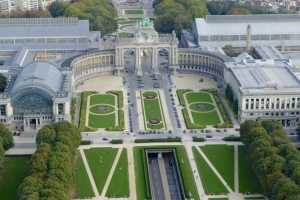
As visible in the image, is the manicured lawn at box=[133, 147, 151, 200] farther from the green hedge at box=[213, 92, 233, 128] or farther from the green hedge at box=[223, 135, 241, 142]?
the green hedge at box=[213, 92, 233, 128]

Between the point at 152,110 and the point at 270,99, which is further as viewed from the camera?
the point at 152,110

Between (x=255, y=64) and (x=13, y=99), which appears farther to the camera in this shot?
(x=255, y=64)

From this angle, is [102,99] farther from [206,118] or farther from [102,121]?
[206,118]

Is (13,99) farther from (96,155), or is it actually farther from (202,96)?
(202,96)

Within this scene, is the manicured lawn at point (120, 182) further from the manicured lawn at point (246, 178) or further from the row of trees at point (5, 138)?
the row of trees at point (5, 138)

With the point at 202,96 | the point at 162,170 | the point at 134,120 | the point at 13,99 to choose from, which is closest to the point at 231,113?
the point at 202,96

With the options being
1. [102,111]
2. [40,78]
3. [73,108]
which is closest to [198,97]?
[102,111]

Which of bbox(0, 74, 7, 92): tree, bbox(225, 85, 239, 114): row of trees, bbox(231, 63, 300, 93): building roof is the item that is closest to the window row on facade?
bbox(231, 63, 300, 93): building roof
